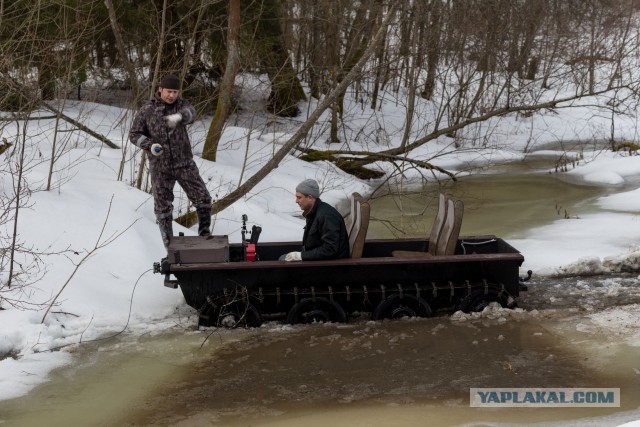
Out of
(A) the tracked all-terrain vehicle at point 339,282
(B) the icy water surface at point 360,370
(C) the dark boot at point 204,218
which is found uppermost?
(C) the dark boot at point 204,218

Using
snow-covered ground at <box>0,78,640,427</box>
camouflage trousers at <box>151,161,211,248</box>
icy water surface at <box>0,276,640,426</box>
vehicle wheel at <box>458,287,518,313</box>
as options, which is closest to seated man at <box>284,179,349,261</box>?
icy water surface at <box>0,276,640,426</box>

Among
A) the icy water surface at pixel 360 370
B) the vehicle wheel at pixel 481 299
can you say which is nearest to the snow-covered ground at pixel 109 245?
the icy water surface at pixel 360 370

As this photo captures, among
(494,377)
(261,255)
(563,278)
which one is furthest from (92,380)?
(563,278)

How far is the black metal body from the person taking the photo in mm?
7461

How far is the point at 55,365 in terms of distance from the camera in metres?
6.90

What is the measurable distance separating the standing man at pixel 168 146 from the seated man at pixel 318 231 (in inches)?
55.9

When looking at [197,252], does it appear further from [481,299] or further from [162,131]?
[481,299]

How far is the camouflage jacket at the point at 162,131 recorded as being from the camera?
8273 mm

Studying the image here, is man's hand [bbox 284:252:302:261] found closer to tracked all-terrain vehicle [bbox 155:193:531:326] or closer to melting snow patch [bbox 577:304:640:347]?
tracked all-terrain vehicle [bbox 155:193:531:326]

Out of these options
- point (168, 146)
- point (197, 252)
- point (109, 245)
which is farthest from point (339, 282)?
point (109, 245)

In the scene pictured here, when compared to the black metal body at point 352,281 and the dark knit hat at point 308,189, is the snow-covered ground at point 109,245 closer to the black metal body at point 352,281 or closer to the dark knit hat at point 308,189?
the black metal body at point 352,281

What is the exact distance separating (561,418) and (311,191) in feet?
10.3

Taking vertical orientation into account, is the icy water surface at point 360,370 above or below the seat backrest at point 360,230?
below

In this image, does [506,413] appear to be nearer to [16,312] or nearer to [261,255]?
[261,255]
